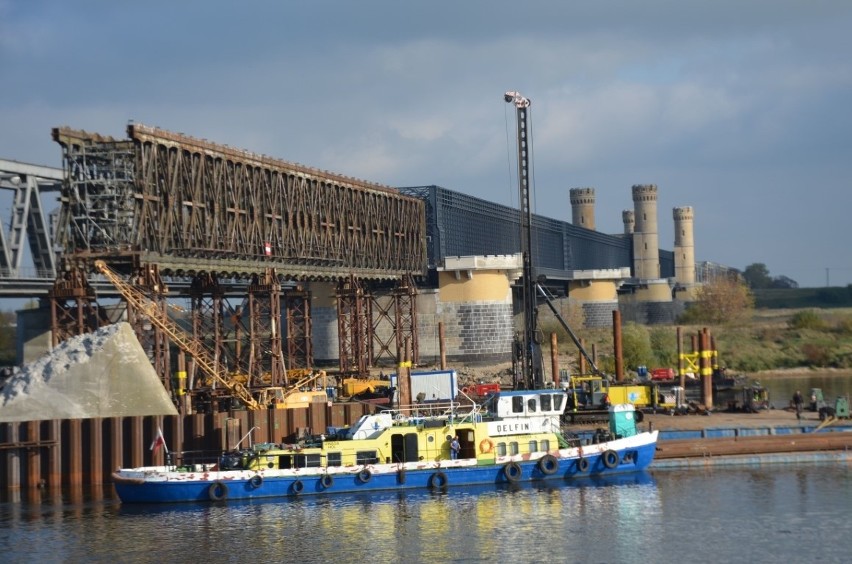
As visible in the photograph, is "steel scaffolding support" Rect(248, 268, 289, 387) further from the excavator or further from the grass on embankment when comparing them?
the grass on embankment

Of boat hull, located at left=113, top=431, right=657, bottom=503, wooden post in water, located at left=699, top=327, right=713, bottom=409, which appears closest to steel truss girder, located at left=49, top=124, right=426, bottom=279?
boat hull, located at left=113, top=431, right=657, bottom=503

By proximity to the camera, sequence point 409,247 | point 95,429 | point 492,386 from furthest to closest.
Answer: point 409,247 → point 492,386 → point 95,429

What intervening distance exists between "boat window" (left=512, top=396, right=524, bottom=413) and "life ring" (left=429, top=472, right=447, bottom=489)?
4.27 m

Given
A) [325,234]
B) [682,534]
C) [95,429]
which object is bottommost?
[682,534]

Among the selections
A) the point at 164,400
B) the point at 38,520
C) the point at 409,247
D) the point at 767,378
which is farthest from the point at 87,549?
the point at 767,378

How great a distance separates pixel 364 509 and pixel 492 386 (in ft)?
99.0

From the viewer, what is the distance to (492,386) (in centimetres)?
7575

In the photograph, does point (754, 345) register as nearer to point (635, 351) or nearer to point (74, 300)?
point (635, 351)

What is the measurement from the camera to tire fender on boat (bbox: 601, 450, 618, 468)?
51.0 m

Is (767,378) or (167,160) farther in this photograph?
(767,378)

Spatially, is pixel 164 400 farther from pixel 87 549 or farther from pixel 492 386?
pixel 492 386

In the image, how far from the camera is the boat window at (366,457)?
162 feet

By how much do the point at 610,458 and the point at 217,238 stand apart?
34.8m

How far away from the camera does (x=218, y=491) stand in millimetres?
47812
